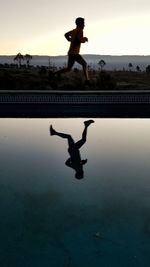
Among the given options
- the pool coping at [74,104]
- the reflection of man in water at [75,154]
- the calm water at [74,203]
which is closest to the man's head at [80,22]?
the reflection of man in water at [75,154]

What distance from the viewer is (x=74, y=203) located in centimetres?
479

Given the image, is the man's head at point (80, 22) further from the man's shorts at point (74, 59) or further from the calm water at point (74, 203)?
the calm water at point (74, 203)

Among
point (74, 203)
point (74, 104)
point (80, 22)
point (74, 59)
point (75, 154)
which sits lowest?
point (74, 203)

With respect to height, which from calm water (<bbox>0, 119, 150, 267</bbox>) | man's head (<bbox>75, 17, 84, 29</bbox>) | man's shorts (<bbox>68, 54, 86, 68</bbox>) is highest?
man's head (<bbox>75, 17, 84, 29</bbox>)

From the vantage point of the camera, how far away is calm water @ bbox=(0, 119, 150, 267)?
3.56 meters

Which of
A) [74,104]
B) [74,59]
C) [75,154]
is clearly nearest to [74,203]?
[75,154]

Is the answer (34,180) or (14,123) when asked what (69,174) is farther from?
(14,123)

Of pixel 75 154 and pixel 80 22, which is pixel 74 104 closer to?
pixel 80 22

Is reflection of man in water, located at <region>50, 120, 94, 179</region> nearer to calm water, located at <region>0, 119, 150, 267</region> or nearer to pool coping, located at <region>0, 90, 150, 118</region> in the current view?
calm water, located at <region>0, 119, 150, 267</region>

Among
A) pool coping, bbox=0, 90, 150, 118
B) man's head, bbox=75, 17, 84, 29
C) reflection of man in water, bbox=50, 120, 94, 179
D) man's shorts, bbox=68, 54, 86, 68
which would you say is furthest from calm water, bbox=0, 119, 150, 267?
pool coping, bbox=0, 90, 150, 118

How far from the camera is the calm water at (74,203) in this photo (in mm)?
3562

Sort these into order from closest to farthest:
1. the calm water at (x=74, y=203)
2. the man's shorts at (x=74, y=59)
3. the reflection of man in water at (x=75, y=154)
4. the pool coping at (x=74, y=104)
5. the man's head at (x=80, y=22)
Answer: the calm water at (x=74, y=203) → the reflection of man in water at (x=75, y=154) → the man's head at (x=80, y=22) → the man's shorts at (x=74, y=59) → the pool coping at (x=74, y=104)

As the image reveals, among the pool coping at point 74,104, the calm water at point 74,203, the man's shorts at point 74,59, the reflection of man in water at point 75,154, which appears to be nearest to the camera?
the calm water at point 74,203

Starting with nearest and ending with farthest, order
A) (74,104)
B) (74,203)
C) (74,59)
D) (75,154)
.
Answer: (74,203) → (75,154) → (74,59) → (74,104)
